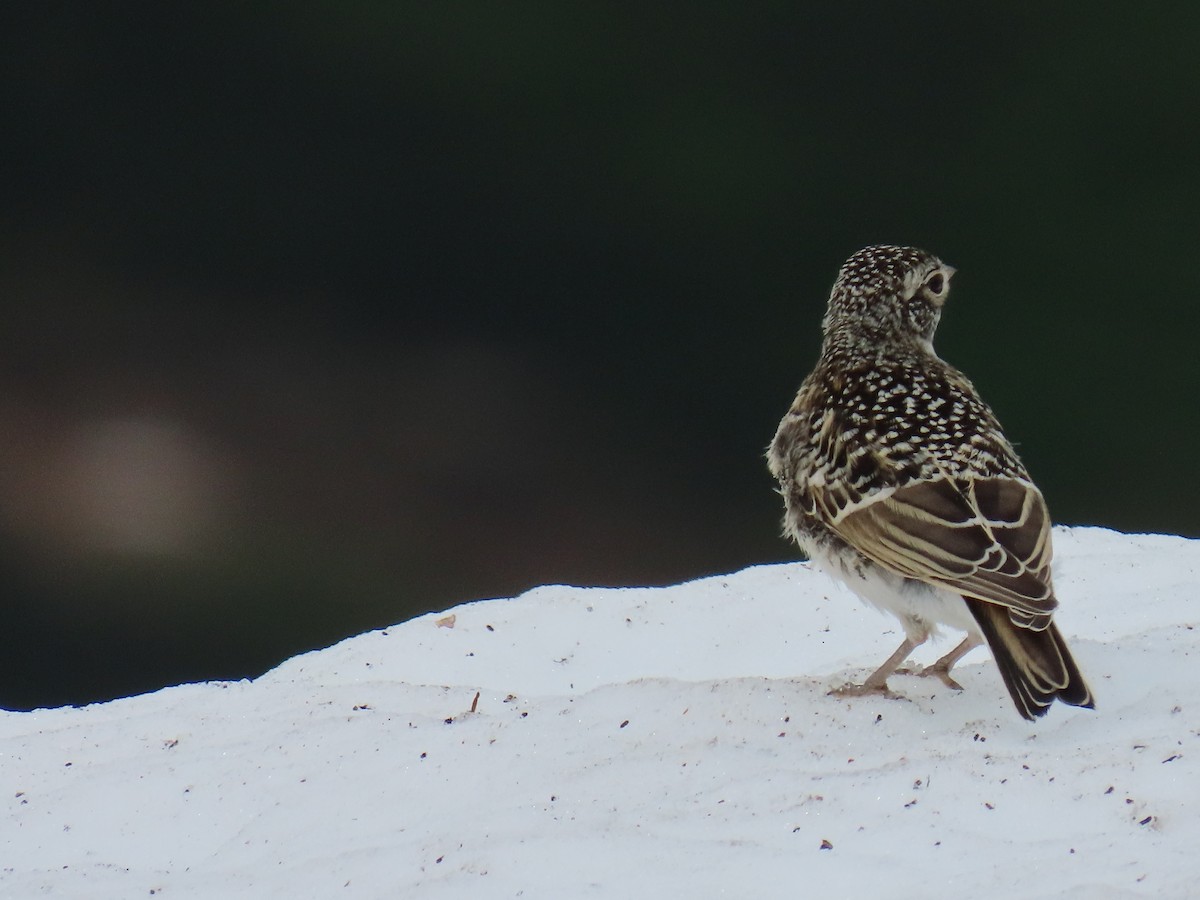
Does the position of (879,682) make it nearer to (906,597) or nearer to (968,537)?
(906,597)

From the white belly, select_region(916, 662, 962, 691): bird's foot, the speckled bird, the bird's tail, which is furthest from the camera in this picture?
select_region(916, 662, 962, 691): bird's foot

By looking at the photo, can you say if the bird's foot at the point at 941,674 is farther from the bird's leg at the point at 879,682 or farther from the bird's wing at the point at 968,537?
the bird's wing at the point at 968,537

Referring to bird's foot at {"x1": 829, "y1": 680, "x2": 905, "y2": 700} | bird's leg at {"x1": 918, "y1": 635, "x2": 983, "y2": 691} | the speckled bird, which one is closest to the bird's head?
the speckled bird

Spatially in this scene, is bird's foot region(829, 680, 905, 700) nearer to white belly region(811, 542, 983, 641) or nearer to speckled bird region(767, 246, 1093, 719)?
speckled bird region(767, 246, 1093, 719)

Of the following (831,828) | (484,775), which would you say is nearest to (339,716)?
(484,775)

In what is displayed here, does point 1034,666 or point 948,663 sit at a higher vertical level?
point 1034,666

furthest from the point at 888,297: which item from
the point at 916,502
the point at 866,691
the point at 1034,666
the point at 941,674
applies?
the point at 1034,666

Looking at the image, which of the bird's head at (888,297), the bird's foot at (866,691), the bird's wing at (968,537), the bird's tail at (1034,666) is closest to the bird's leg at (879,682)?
the bird's foot at (866,691)

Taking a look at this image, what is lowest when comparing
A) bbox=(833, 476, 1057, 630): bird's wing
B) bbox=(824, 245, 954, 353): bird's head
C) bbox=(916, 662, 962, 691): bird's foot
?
bbox=(916, 662, 962, 691): bird's foot
